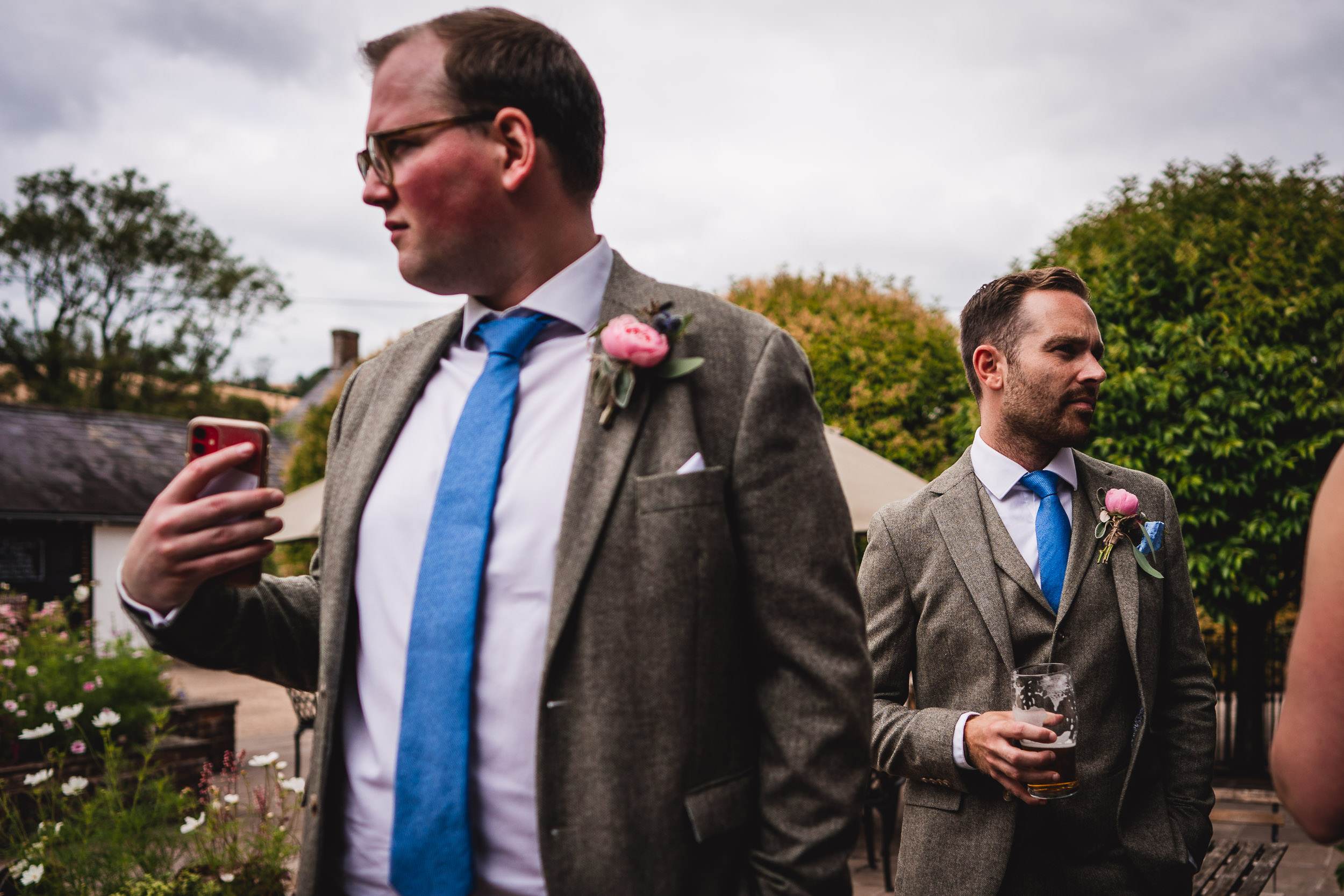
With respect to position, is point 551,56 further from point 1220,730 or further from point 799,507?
point 1220,730

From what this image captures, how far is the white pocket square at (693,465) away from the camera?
137 cm

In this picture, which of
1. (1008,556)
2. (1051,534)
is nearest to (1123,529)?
(1051,534)

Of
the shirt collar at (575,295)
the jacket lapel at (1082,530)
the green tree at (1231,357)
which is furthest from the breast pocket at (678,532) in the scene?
the green tree at (1231,357)

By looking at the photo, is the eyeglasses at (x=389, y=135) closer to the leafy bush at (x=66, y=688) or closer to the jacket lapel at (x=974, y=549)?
the jacket lapel at (x=974, y=549)

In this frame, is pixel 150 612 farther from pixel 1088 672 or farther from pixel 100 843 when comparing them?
pixel 100 843

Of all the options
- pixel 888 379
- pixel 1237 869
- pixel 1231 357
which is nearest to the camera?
pixel 1237 869

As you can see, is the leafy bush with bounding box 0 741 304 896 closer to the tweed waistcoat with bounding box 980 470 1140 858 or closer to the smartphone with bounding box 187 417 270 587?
the smartphone with bounding box 187 417 270 587

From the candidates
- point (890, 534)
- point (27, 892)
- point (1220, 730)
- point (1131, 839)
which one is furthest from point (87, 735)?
point (1220, 730)

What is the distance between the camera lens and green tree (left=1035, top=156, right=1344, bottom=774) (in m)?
7.13

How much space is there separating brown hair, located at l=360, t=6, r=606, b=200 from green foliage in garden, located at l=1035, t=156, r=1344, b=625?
6.69 metres

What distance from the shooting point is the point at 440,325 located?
175 cm

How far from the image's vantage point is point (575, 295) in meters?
1.57

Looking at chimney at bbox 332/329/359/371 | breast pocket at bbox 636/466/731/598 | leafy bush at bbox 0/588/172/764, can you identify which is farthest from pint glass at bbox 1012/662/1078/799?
chimney at bbox 332/329/359/371

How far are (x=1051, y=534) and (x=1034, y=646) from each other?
0.29m
